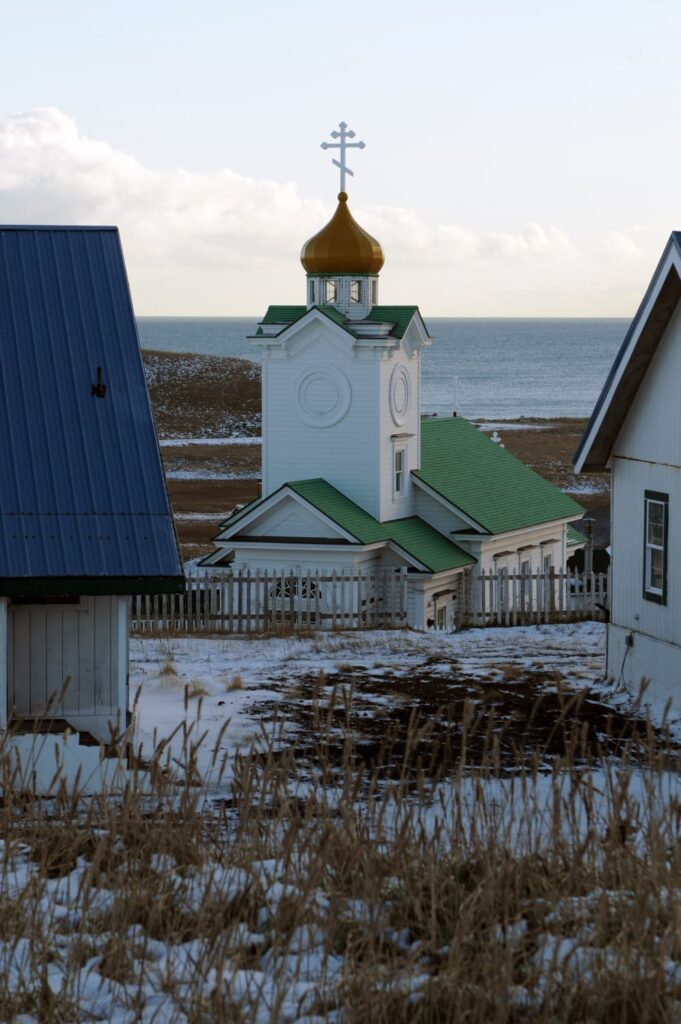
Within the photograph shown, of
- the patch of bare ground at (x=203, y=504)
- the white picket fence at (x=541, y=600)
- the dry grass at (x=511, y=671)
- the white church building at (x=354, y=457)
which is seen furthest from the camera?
the patch of bare ground at (x=203, y=504)

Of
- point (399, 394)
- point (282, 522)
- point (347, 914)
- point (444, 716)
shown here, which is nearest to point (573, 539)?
point (399, 394)

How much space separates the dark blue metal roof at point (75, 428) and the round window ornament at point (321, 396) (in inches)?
710

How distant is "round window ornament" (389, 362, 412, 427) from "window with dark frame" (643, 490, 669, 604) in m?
16.4

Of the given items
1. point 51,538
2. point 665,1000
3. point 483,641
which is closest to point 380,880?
point 665,1000

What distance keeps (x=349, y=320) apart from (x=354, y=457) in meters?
3.21

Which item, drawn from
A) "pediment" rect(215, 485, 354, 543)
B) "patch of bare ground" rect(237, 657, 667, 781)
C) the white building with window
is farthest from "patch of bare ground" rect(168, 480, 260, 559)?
the white building with window

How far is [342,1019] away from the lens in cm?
576

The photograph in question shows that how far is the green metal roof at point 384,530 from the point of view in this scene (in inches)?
1198

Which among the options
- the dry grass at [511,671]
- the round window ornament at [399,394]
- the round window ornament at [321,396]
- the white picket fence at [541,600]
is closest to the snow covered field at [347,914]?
the dry grass at [511,671]

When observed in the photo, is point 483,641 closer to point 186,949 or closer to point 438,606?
point 438,606

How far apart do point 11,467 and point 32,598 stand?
123 centimetres

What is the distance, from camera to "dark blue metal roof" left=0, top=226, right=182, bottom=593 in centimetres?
1219

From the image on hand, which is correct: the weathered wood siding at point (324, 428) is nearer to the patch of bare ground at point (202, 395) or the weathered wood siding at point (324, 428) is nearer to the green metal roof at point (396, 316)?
the green metal roof at point (396, 316)

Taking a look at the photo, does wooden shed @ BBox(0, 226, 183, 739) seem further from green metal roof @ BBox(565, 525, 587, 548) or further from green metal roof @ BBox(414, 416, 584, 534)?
green metal roof @ BBox(565, 525, 587, 548)
